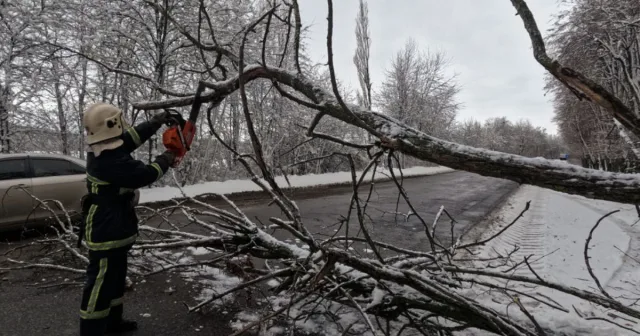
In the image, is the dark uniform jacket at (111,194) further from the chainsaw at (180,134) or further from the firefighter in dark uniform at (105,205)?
the chainsaw at (180,134)

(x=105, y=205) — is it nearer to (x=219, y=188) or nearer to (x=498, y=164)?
(x=498, y=164)

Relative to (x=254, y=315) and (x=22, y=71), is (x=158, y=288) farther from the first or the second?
(x=22, y=71)

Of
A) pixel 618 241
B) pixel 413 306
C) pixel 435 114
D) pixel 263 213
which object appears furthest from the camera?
pixel 435 114

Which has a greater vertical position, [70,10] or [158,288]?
[70,10]

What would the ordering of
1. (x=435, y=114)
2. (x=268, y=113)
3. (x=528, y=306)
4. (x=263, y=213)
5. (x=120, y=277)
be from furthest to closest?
(x=435, y=114) → (x=268, y=113) → (x=263, y=213) → (x=528, y=306) → (x=120, y=277)

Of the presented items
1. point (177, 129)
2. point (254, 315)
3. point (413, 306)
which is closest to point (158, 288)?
point (254, 315)

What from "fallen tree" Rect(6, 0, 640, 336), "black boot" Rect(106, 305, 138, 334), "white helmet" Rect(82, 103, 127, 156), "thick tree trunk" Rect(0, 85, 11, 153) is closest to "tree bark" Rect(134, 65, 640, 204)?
"fallen tree" Rect(6, 0, 640, 336)

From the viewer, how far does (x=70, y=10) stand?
10.7 meters

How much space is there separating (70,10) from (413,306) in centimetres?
1326

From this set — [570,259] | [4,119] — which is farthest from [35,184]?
[570,259]

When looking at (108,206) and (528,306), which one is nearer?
(108,206)

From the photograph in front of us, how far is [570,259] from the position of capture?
4980 mm

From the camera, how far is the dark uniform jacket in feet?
7.17

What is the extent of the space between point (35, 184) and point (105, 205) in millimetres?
4520
